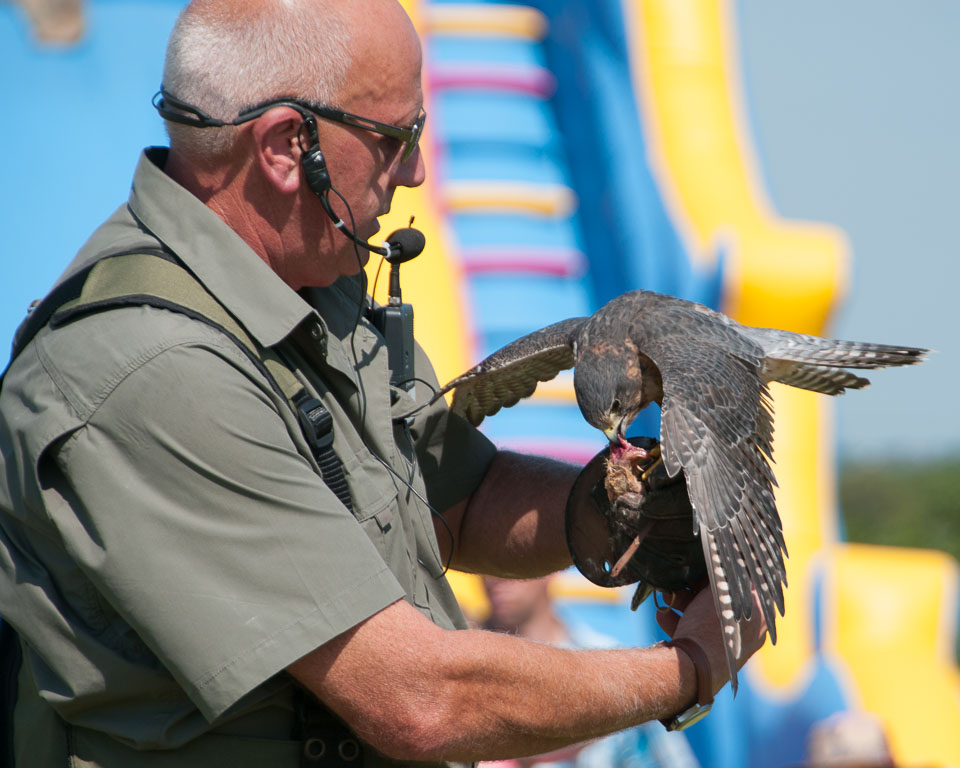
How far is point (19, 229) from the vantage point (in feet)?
20.5

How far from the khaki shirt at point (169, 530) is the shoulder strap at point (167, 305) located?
22 millimetres

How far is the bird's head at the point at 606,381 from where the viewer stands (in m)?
3.10

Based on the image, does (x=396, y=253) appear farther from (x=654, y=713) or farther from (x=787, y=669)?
(x=787, y=669)

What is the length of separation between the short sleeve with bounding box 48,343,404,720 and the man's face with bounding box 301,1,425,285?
1.59 feet

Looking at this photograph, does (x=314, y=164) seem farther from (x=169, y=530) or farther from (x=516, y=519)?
(x=516, y=519)

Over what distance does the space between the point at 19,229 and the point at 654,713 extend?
17.7 ft

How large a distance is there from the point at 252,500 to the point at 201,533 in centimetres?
10

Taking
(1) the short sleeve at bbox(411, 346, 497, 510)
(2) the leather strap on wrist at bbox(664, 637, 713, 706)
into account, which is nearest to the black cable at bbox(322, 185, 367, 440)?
(1) the short sleeve at bbox(411, 346, 497, 510)

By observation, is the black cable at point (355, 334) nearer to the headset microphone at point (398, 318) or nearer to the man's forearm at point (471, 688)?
the headset microphone at point (398, 318)

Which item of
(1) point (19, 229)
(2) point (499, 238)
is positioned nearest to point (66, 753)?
(1) point (19, 229)

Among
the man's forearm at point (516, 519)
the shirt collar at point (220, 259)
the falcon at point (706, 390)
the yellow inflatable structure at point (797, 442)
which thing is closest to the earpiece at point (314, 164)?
the shirt collar at point (220, 259)

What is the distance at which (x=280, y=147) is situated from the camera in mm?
2094

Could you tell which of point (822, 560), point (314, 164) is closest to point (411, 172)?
point (314, 164)

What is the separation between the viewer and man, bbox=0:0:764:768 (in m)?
1.72
